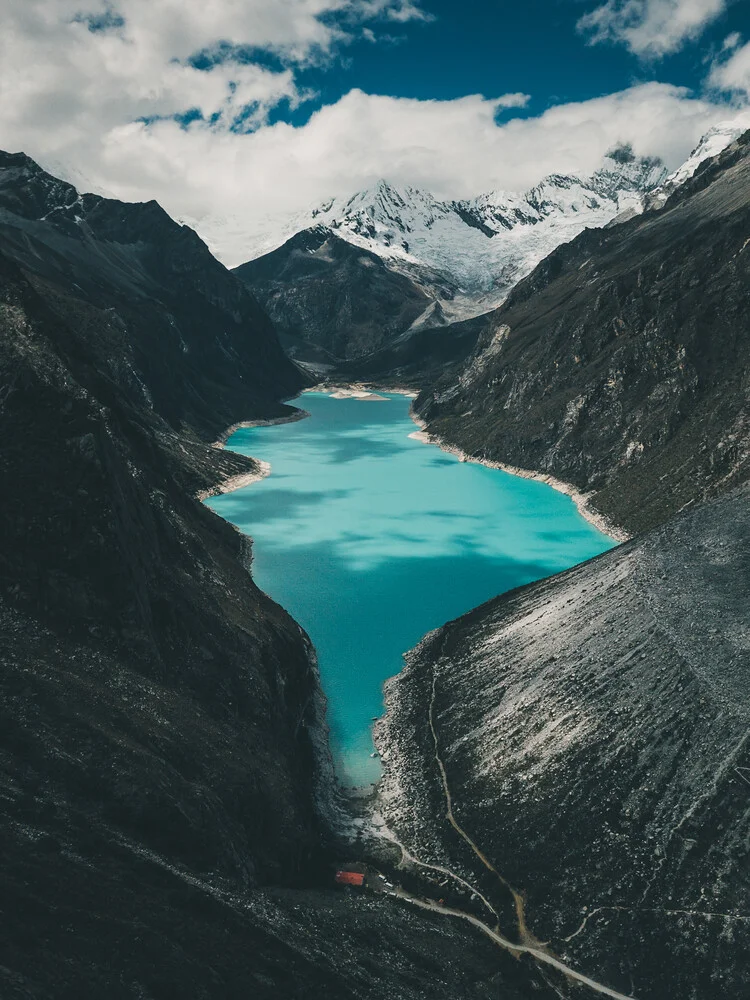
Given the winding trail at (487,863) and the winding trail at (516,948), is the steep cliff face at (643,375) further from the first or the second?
the winding trail at (516,948)

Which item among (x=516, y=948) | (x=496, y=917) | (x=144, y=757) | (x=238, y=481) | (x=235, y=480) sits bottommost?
(x=516, y=948)

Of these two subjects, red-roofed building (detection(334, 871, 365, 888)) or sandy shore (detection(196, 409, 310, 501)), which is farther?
sandy shore (detection(196, 409, 310, 501))

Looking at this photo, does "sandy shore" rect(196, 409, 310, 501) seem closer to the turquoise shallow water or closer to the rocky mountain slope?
the turquoise shallow water

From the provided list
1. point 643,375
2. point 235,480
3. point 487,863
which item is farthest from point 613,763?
point 235,480

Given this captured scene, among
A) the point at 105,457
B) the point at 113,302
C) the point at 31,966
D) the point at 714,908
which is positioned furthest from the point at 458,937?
the point at 113,302

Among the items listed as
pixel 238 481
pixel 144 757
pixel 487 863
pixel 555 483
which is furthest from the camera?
pixel 238 481

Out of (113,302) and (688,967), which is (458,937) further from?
(113,302)

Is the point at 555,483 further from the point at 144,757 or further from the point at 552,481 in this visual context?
the point at 144,757

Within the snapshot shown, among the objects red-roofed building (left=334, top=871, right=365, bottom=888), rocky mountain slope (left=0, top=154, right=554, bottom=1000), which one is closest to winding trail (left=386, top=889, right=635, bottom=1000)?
rocky mountain slope (left=0, top=154, right=554, bottom=1000)
